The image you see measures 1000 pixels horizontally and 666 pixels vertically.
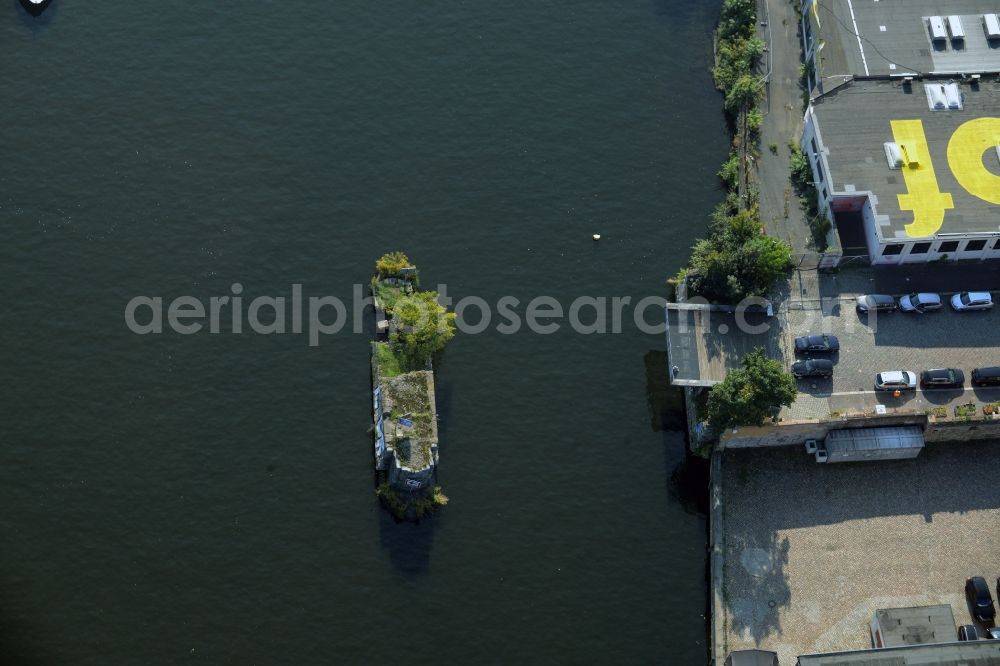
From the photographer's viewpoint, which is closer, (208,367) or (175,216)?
(208,367)

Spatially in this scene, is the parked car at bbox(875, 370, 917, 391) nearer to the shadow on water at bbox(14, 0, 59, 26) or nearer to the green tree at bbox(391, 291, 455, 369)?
the green tree at bbox(391, 291, 455, 369)

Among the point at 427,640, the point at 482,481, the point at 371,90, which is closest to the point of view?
the point at 427,640

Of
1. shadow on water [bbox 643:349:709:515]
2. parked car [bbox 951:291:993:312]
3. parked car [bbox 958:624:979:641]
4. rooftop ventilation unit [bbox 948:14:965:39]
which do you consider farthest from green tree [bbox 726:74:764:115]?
parked car [bbox 958:624:979:641]

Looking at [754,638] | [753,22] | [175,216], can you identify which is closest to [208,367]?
[175,216]

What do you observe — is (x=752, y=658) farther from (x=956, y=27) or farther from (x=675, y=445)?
(x=956, y=27)

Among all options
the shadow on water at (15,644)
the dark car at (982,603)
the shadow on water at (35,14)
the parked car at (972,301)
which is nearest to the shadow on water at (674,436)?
the dark car at (982,603)

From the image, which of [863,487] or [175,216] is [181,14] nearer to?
[175,216]

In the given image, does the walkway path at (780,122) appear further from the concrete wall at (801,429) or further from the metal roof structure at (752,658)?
the metal roof structure at (752,658)

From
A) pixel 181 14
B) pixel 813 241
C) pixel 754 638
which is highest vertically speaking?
pixel 181 14

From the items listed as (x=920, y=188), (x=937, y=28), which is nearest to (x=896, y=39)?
(x=937, y=28)
